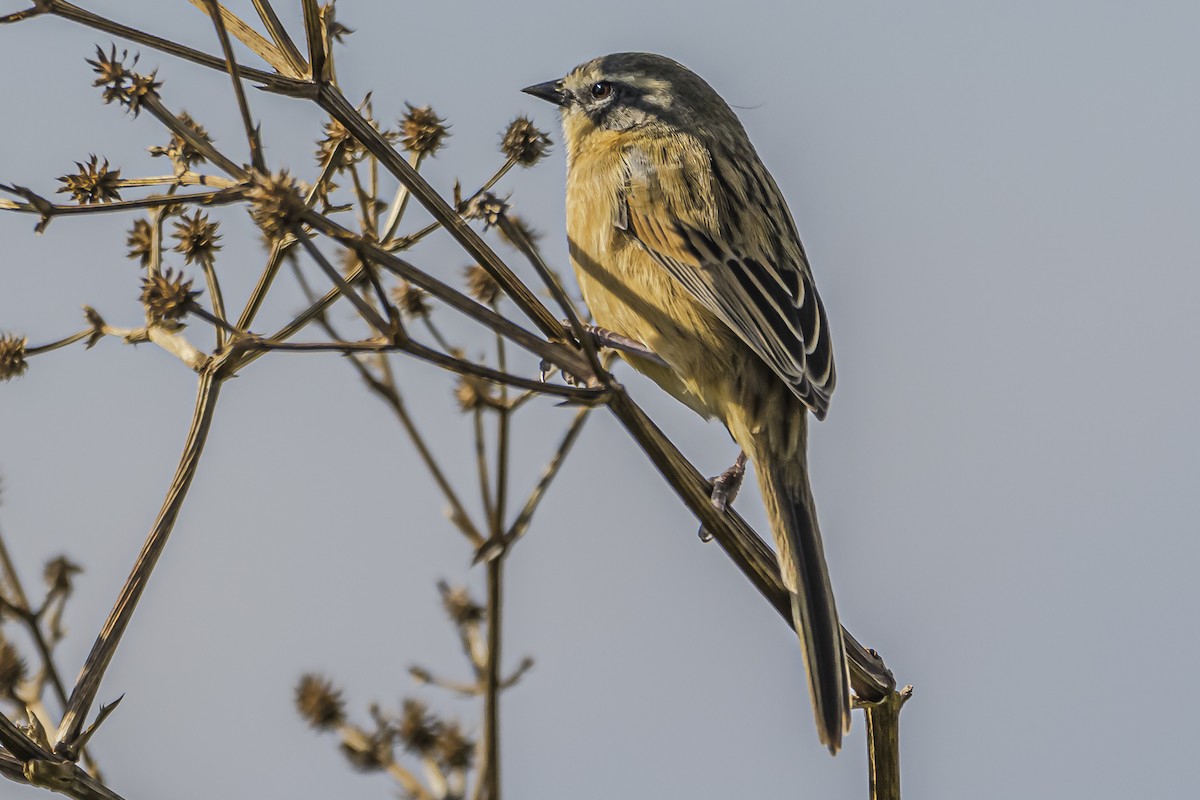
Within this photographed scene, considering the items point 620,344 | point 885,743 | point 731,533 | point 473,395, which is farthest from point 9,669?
point 620,344

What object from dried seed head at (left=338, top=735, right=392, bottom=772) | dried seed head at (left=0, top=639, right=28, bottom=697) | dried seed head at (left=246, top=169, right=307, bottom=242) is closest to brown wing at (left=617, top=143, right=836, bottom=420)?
dried seed head at (left=338, top=735, right=392, bottom=772)

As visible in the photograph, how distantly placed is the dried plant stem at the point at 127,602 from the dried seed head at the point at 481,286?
1.35 meters

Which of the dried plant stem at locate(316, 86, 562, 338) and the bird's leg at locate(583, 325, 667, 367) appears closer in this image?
the dried plant stem at locate(316, 86, 562, 338)

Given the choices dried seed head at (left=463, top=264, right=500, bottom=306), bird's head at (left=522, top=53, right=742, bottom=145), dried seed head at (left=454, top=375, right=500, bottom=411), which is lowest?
dried seed head at (left=454, top=375, right=500, bottom=411)

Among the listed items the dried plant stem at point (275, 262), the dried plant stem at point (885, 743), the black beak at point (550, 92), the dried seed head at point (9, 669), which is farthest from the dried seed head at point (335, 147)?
the black beak at point (550, 92)

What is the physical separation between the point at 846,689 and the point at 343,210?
1.98 meters

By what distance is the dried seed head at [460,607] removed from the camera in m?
3.84

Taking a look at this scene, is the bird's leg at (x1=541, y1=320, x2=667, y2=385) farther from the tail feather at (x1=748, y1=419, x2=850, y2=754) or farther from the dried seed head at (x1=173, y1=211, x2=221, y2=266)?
the dried seed head at (x1=173, y1=211, x2=221, y2=266)

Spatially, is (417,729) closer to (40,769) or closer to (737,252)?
→ (40,769)

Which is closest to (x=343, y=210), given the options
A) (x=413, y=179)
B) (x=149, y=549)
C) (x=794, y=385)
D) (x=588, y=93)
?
(x=413, y=179)

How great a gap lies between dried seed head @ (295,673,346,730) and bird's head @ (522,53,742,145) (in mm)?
3006

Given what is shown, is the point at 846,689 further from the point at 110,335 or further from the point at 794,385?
the point at 110,335

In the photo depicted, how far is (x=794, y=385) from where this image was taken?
4.46 metres

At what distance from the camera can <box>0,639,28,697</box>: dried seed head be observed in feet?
9.64
